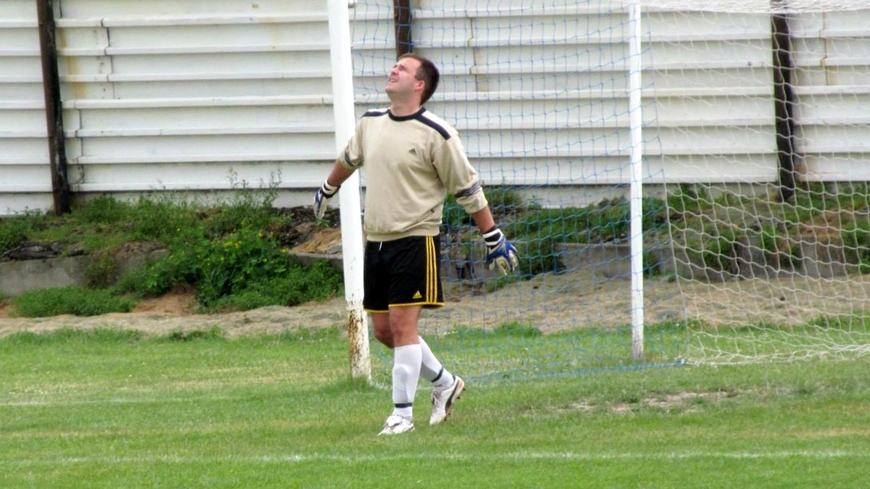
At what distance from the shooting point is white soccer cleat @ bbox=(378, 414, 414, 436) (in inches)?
276

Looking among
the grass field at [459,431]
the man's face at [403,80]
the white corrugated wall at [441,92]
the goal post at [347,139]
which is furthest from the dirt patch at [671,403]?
the white corrugated wall at [441,92]

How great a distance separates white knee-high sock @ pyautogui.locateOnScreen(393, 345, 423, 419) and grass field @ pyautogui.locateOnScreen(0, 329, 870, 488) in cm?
20

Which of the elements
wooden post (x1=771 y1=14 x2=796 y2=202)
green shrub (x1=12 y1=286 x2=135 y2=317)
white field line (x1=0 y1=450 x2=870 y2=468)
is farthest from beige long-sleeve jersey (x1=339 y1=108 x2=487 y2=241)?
Result: green shrub (x1=12 y1=286 x2=135 y2=317)

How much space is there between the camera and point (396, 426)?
7055 mm

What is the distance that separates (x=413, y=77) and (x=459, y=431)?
6.91 feet

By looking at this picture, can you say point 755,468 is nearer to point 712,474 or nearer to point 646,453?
point 712,474

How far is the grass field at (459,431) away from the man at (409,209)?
24.2 inches

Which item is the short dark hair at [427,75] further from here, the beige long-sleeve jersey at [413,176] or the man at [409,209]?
the beige long-sleeve jersey at [413,176]

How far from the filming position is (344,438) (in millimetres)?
7035

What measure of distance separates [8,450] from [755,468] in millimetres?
4369

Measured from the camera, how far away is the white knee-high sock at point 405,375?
7.07 meters

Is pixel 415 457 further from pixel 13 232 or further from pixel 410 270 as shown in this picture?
pixel 13 232

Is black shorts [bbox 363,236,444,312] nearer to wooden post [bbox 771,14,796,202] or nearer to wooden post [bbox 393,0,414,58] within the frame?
wooden post [bbox 771,14,796,202]

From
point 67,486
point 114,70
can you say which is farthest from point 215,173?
point 67,486
